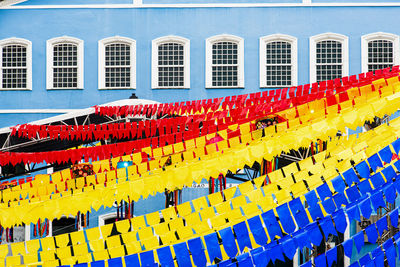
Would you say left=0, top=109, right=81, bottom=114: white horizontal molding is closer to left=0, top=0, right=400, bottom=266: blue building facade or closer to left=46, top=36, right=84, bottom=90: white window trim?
left=0, top=0, right=400, bottom=266: blue building facade

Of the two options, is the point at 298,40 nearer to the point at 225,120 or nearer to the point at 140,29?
the point at 140,29

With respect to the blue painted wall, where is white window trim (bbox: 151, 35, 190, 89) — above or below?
below

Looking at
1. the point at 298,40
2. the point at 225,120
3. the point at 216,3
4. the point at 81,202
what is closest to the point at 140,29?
the point at 216,3

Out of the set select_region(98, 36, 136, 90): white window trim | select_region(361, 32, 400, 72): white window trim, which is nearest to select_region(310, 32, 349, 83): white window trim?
select_region(361, 32, 400, 72): white window trim

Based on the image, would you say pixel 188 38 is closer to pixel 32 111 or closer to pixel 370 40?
pixel 32 111

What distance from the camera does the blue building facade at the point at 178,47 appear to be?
19875mm

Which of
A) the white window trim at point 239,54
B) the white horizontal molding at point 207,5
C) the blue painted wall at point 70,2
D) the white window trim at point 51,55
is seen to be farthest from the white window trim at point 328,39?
the white window trim at point 51,55

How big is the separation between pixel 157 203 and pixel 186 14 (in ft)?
21.9

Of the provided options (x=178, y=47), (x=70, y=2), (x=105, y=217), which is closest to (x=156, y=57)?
(x=178, y=47)

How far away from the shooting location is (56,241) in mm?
7312

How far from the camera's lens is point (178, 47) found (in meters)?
20.2

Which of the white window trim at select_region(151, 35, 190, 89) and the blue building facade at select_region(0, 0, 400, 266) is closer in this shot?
the blue building facade at select_region(0, 0, 400, 266)

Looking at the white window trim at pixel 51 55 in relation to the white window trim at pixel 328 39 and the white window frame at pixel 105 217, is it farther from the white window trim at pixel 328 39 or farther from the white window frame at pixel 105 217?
the white window trim at pixel 328 39

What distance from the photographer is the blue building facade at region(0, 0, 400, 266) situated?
1988cm
